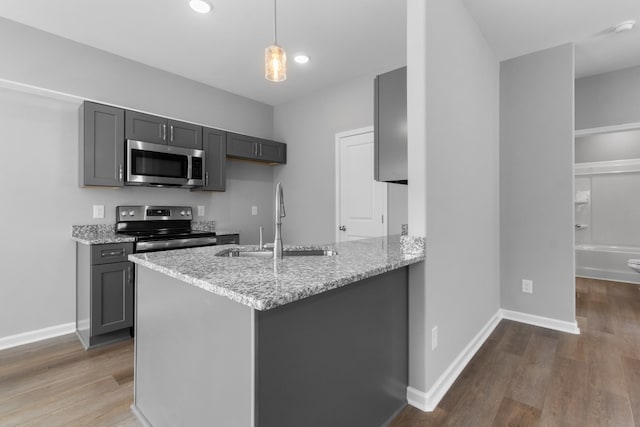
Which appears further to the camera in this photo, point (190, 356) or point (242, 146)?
point (242, 146)

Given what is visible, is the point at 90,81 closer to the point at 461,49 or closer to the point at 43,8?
the point at 43,8

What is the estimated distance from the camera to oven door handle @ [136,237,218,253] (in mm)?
2840

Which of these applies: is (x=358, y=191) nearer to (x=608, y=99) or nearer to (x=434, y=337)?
(x=434, y=337)

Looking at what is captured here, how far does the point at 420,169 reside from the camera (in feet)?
5.78

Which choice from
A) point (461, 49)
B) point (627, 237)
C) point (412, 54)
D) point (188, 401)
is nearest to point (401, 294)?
point (188, 401)

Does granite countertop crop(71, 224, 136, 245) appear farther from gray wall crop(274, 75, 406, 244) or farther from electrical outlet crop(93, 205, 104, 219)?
gray wall crop(274, 75, 406, 244)

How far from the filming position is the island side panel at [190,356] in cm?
101

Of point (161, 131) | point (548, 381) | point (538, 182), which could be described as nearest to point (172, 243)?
point (161, 131)

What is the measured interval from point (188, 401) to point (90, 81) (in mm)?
3198

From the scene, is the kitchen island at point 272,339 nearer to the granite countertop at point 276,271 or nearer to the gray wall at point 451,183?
the granite countertop at point 276,271

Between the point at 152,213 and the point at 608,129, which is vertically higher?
the point at 608,129

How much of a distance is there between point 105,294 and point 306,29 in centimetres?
292

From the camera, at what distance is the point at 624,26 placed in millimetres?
2568

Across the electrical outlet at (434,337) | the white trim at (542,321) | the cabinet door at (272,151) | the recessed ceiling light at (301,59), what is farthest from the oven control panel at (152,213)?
the white trim at (542,321)
